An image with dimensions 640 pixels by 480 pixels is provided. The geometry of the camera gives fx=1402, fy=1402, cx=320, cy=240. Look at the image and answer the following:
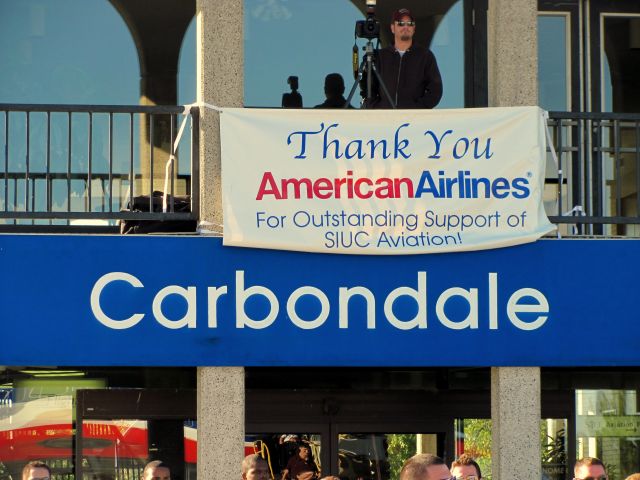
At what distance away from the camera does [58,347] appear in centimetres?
1043

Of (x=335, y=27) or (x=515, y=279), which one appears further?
(x=335, y=27)

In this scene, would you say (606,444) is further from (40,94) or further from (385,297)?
(40,94)

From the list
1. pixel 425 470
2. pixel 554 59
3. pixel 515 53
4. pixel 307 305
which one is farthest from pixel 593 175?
pixel 425 470

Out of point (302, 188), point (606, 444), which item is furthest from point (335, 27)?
point (606, 444)

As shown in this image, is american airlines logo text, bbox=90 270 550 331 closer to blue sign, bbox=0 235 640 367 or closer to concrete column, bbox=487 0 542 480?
blue sign, bbox=0 235 640 367

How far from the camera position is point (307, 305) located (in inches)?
417

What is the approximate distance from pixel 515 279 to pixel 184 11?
4.21 metres

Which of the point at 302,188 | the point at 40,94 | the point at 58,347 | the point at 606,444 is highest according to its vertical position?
the point at 40,94

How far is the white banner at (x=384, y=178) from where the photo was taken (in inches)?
421

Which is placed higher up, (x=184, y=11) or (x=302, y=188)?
(x=184, y=11)

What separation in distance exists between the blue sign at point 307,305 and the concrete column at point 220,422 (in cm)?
15

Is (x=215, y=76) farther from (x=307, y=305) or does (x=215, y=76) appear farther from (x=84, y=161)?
(x=84, y=161)

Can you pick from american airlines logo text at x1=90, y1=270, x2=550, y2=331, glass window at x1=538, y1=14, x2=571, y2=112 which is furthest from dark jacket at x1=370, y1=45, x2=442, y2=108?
glass window at x1=538, y1=14, x2=571, y2=112

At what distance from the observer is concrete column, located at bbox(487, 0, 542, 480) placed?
10773 mm
